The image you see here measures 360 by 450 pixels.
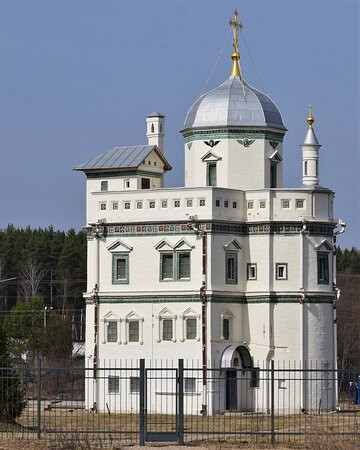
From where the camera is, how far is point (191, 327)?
6431 centimetres

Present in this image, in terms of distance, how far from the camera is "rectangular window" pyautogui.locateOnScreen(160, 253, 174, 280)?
64812mm

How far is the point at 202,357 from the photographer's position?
2509 inches

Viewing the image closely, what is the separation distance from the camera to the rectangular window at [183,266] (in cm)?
6450

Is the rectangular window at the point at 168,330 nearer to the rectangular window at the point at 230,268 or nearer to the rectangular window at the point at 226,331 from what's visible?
the rectangular window at the point at 226,331

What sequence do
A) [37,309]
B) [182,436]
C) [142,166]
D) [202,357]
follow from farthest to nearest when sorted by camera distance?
1. [37,309]
2. [142,166]
3. [202,357]
4. [182,436]

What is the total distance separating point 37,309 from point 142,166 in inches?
1016

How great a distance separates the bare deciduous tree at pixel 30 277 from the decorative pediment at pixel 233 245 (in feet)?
165

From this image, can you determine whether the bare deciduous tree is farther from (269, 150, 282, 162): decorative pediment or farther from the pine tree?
the pine tree

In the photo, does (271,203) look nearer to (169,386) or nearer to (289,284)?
(289,284)

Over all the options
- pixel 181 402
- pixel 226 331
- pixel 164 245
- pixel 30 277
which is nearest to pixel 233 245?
pixel 164 245

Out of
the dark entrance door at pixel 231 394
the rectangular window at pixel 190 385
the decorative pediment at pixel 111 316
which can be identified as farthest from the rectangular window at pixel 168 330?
the dark entrance door at pixel 231 394

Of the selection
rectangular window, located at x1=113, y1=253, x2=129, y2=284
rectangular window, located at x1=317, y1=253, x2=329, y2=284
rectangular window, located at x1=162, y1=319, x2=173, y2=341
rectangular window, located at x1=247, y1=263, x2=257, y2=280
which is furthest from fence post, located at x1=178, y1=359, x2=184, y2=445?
rectangular window, located at x1=317, y1=253, x2=329, y2=284

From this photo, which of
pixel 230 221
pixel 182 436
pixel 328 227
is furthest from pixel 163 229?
pixel 182 436

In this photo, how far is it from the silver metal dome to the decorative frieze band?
469 centimetres
